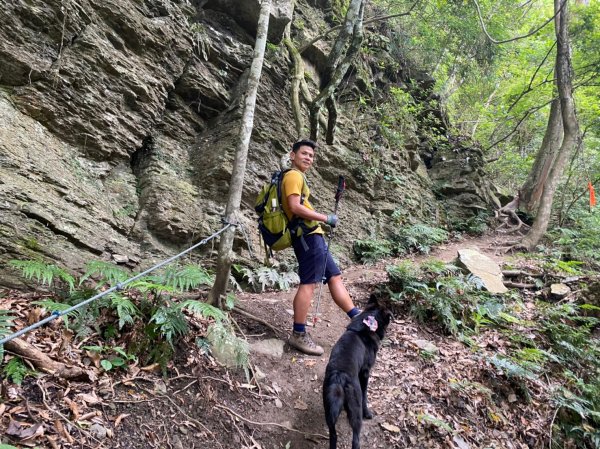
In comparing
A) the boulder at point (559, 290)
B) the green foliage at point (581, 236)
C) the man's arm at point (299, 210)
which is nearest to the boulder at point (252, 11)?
the man's arm at point (299, 210)

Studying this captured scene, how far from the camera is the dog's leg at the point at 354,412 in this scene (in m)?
3.02

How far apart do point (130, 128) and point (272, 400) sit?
5247 millimetres

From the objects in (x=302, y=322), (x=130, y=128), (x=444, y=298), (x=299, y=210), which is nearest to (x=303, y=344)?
(x=302, y=322)

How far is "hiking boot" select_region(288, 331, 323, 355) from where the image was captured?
4454 mm

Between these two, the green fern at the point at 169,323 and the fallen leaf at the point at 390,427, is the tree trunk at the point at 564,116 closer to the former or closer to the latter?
the fallen leaf at the point at 390,427

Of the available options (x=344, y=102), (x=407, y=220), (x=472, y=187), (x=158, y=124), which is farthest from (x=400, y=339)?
(x=472, y=187)

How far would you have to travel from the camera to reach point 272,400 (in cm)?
361

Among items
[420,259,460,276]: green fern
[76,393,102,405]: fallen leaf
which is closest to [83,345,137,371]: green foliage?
[76,393,102,405]: fallen leaf

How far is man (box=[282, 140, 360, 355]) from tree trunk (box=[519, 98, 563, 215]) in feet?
44.5

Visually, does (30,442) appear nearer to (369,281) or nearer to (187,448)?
(187,448)

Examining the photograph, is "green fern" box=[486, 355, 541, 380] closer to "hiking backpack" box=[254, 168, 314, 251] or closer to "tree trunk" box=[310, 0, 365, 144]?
"hiking backpack" box=[254, 168, 314, 251]

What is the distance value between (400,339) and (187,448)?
3636 millimetres

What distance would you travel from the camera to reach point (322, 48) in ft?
35.9

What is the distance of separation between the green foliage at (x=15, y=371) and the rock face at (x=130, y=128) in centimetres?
119
